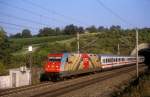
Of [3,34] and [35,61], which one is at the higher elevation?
[3,34]

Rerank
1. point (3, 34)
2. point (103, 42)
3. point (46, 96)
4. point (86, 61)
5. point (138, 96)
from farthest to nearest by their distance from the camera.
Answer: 1. point (103, 42)
2. point (3, 34)
3. point (86, 61)
4. point (46, 96)
5. point (138, 96)

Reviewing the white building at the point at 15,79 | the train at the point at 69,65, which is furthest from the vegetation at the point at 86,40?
the white building at the point at 15,79

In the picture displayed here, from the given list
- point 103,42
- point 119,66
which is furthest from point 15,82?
point 103,42

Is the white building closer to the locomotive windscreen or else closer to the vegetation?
the locomotive windscreen

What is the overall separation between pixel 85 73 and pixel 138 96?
26.1m

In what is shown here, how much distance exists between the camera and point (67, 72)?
115 ft

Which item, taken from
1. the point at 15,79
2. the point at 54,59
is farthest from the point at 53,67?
the point at 15,79

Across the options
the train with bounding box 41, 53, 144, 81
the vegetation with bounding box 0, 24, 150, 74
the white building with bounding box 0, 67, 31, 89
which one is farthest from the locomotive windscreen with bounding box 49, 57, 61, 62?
the vegetation with bounding box 0, 24, 150, 74

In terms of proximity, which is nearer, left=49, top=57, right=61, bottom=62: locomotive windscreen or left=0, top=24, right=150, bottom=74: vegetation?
left=49, top=57, right=61, bottom=62: locomotive windscreen

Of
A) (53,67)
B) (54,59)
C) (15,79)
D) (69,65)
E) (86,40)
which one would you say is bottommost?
(15,79)

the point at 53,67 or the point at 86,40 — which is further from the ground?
the point at 86,40

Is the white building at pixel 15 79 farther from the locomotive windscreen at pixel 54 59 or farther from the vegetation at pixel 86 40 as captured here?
the vegetation at pixel 86 40

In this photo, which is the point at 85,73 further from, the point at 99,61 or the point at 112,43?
the point at 112,43

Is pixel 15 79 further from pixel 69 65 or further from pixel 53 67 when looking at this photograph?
pixel 69 65
